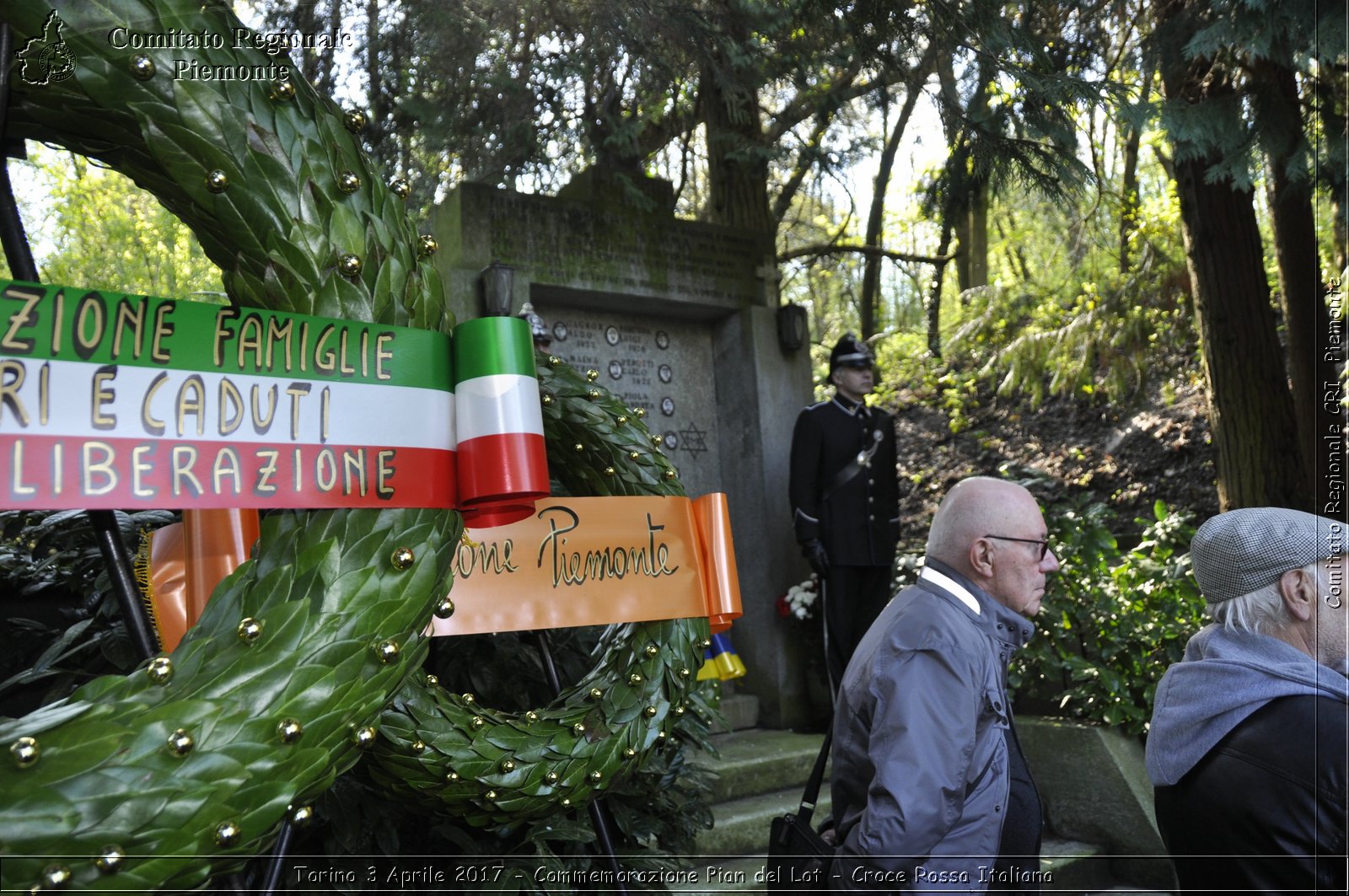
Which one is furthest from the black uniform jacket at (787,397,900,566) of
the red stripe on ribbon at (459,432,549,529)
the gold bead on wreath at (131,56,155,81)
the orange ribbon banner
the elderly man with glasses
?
the gold bead on wreath at (131,56,155,81)

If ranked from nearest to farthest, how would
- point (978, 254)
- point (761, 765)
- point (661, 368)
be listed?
point (761, 765), point (661, 368), point (978, 254)

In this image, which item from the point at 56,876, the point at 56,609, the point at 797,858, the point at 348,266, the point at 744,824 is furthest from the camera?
the point at 744,824

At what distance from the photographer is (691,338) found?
6.40m

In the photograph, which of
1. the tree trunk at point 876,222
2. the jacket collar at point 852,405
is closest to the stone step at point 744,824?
the jacket collar at point 852,405

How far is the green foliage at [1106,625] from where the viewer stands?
470 cm

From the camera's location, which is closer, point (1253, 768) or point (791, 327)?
point (1253, 768)

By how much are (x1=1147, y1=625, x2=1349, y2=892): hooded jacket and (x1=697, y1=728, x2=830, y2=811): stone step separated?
9.06ft

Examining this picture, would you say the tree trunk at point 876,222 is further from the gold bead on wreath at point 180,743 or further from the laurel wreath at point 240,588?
the gold bead on wreath at point 180,743

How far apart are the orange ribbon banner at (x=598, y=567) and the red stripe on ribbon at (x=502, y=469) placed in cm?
69

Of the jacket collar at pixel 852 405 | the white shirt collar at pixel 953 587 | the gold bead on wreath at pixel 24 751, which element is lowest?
the gold bead on wreath at pixel 24 751

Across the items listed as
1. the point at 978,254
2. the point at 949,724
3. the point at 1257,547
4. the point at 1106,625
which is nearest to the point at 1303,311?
the point at 1106,625

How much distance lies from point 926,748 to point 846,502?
12.7ft

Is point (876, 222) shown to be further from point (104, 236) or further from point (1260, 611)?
point (1260, 611)

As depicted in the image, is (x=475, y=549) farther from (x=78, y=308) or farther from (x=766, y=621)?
(x=766, y=621)
